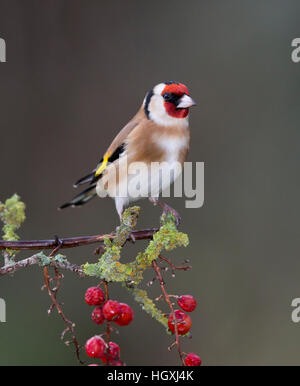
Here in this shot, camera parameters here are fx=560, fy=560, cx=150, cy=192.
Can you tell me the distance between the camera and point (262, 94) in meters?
2.73

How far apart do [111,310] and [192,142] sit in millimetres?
1879

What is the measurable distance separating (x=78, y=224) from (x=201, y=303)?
0.63 m

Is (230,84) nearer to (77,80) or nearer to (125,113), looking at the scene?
(125,113)

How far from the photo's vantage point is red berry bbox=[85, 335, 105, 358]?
0.75 meters

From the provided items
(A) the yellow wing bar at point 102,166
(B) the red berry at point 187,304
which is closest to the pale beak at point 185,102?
(A) the yellow wing bar at point 102,166

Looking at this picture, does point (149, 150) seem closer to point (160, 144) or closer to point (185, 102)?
point (160, 144)

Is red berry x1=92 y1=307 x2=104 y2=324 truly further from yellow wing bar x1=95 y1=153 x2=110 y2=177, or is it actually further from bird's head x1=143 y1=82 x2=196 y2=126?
yellow wing bar x1=95 y1=153 x2=110 y2=177

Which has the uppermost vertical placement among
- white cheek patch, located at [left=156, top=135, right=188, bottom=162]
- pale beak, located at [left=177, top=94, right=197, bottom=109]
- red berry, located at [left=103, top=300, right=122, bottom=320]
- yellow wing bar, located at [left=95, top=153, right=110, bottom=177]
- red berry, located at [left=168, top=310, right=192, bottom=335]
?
pale beak, located at [left=177, top=94, right=197, bottom=109]

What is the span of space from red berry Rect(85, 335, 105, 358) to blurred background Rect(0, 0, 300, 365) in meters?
1.45

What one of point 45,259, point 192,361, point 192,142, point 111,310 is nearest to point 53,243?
point 45,259

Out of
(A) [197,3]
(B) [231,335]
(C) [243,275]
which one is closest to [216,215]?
(C) [243,275]

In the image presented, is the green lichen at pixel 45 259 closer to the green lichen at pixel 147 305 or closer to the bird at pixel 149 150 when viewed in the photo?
the green lichen at pixel 147 305

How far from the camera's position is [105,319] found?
804mm

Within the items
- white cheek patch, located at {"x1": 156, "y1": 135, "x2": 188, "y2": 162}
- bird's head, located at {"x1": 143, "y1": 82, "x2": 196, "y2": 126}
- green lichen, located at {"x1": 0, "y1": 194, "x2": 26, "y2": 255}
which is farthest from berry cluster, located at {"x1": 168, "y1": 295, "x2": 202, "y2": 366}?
white cheek patch, located at {"x1": 156, "y1": 135, "x2": 188, "y2": 162}
